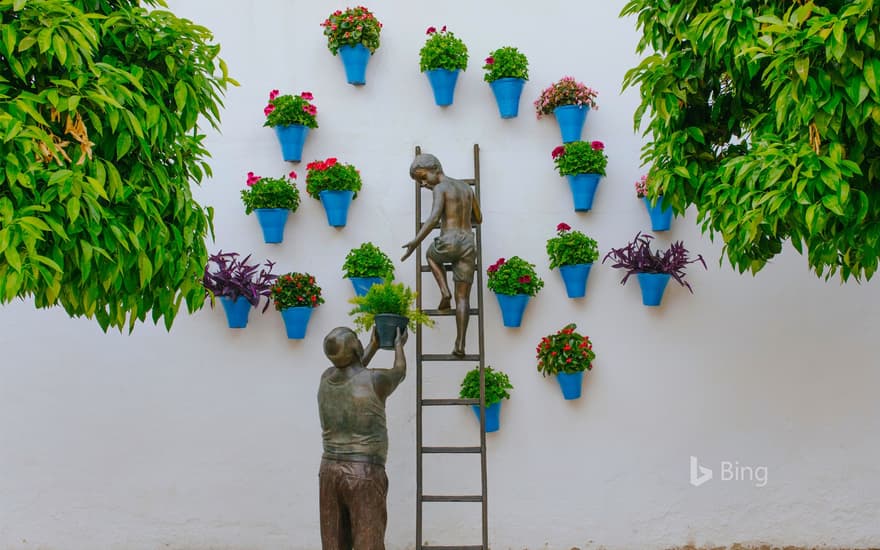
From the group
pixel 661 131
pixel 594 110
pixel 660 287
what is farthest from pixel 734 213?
pixel 594 110

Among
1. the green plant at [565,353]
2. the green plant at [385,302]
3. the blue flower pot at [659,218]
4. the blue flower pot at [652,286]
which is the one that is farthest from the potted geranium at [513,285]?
the green plant at [385,302]

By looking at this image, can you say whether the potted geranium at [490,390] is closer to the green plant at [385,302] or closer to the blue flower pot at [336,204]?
the green plant at [385,302]

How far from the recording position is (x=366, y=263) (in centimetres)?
535

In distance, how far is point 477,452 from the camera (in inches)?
201

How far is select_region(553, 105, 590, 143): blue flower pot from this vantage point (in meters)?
5.45

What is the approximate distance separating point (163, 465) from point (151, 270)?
7.84 ft

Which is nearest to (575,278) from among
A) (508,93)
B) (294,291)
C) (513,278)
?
(513,278)

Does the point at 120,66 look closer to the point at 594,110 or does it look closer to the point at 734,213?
the point at 734,213

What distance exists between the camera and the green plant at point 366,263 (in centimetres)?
535

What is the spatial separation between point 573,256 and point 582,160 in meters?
0.58

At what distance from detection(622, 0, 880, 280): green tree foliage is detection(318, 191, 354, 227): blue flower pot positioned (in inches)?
78.3

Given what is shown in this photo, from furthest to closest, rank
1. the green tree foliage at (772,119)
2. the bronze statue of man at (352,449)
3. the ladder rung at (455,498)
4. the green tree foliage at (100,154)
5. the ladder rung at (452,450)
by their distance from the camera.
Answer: the ladder rung at (452,450) → the ladder rung at (455,498) → the bronze statue of man at (352,449) → the green tree foliage at (772,119) → the green tree foliage at (100,154)

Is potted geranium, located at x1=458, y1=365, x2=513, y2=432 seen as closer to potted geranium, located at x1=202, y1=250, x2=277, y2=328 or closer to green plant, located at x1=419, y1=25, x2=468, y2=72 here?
potted geranium, located at x1=202, y1=250, x2=277, y2=328

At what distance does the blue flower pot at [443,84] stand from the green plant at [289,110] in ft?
2.47
